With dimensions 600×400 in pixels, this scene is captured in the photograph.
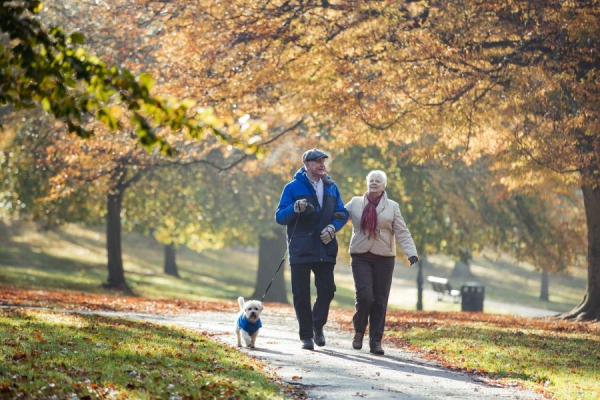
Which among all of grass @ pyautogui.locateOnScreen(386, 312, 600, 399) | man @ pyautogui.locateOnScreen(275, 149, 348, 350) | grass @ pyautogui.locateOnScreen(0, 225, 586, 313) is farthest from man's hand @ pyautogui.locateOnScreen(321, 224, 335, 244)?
grass @ pyautogui.locateOnScreen(0, 225, 586, 313)

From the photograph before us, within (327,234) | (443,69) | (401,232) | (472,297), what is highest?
(443,69)

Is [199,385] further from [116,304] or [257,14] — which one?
[116,304]

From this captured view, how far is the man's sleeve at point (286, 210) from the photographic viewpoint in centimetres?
1007

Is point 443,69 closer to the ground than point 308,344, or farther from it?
farther from it

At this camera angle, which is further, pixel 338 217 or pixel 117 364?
pixel 338 217

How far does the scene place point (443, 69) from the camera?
1573 centimetres

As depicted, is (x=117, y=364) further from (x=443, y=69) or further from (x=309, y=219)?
(x=443, y=69)

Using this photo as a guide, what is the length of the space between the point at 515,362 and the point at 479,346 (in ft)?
4.87

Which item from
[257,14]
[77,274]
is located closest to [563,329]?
[257,14]

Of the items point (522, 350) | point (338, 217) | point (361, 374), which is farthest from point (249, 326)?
point (522, 350)

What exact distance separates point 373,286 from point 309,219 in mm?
1140

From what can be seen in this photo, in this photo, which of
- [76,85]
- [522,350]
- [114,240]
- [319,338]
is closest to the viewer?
[76,85]

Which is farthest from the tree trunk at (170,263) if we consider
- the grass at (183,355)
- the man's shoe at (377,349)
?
the man's shoe at (377,349)

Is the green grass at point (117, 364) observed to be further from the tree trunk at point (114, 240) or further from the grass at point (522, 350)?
the tree trunk at point (114, 240)
